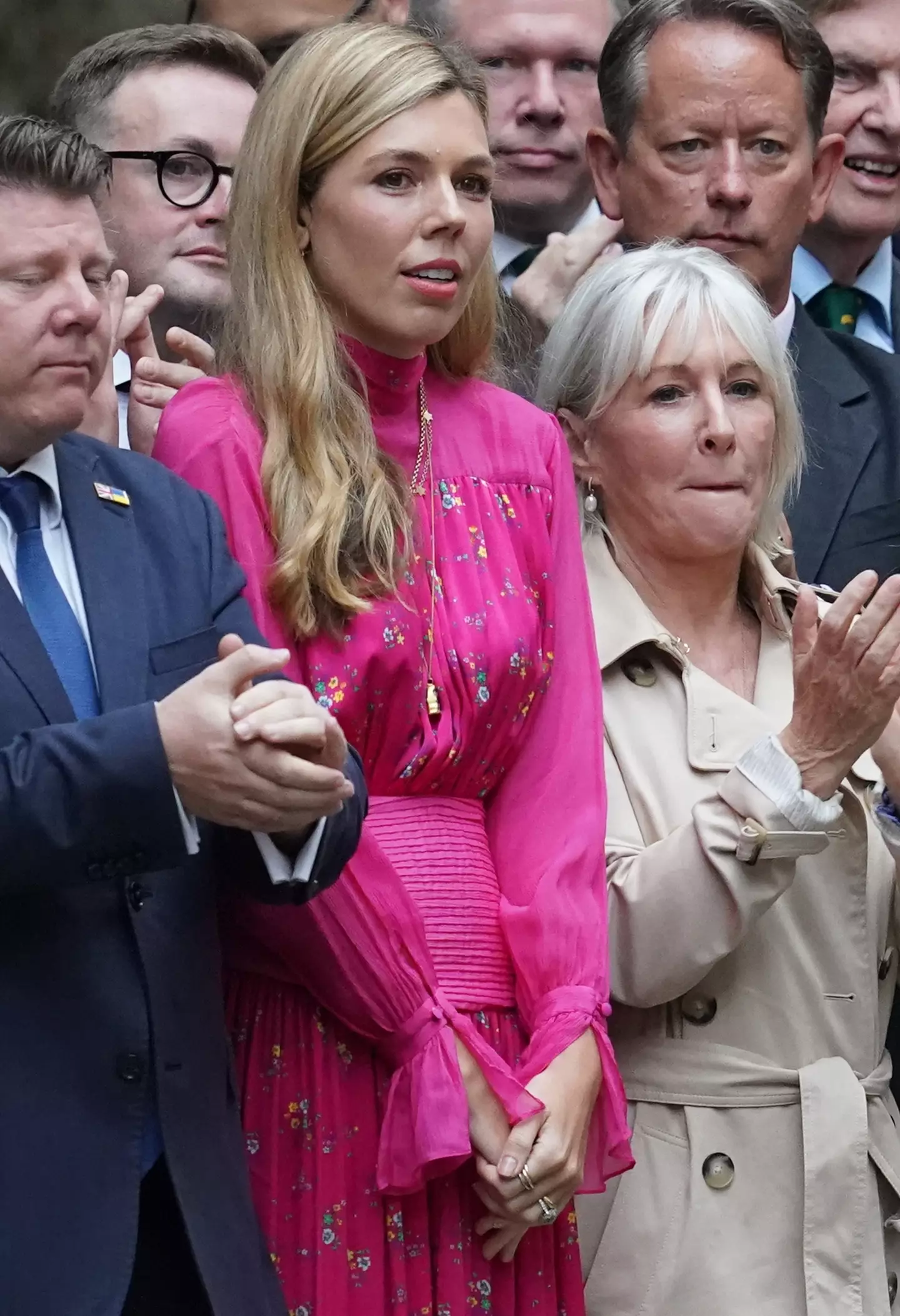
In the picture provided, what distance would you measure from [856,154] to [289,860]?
2988mm

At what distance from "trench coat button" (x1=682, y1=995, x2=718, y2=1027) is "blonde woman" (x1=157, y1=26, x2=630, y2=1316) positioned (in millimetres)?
310

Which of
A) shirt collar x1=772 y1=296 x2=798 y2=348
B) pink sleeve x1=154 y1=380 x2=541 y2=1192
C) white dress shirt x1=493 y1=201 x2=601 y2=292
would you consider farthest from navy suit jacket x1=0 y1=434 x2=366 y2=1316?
white dress shirt x1=493 y1=201 x2=601 y2=292

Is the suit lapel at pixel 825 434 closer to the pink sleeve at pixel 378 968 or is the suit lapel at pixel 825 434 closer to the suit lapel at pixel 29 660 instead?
the pink sleeve at pixel 378 968

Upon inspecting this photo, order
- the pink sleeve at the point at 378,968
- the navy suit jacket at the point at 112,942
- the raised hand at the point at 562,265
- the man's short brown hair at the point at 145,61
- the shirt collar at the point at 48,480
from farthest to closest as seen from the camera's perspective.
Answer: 1. the raised hand at the point at 562,265
2. the man's short brown hair at the point at 145,61
3. the pink sleeve at the point at 378,968
4. the shirt collar at the point at 48,480
5. the navy suit jacket at the point at 112,942

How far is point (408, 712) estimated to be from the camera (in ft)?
9.43

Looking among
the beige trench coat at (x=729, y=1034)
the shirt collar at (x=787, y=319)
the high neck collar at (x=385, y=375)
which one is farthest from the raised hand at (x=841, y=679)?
the shirt collar at (x=787, y=319)

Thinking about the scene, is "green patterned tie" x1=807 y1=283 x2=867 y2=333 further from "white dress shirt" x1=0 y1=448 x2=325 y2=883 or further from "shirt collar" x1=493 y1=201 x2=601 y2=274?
"white dress shirt" x1=0 y1=448 x2=325 y2=883

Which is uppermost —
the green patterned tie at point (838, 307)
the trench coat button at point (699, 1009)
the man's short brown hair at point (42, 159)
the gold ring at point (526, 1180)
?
the man's short brown hair at point (42, 159)

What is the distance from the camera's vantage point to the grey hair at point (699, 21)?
426cm

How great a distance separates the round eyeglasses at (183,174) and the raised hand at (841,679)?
1.41m

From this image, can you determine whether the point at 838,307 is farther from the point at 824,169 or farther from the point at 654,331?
the point at 654,331

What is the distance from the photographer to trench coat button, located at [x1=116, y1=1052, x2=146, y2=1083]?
239 cm

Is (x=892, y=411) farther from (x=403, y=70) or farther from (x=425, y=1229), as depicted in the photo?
(x=425, y=1229)

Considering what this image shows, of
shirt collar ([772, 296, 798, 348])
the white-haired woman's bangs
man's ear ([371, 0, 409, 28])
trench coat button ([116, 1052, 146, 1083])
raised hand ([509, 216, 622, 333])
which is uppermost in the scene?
man's ear ([371, 0, 409, 28])
